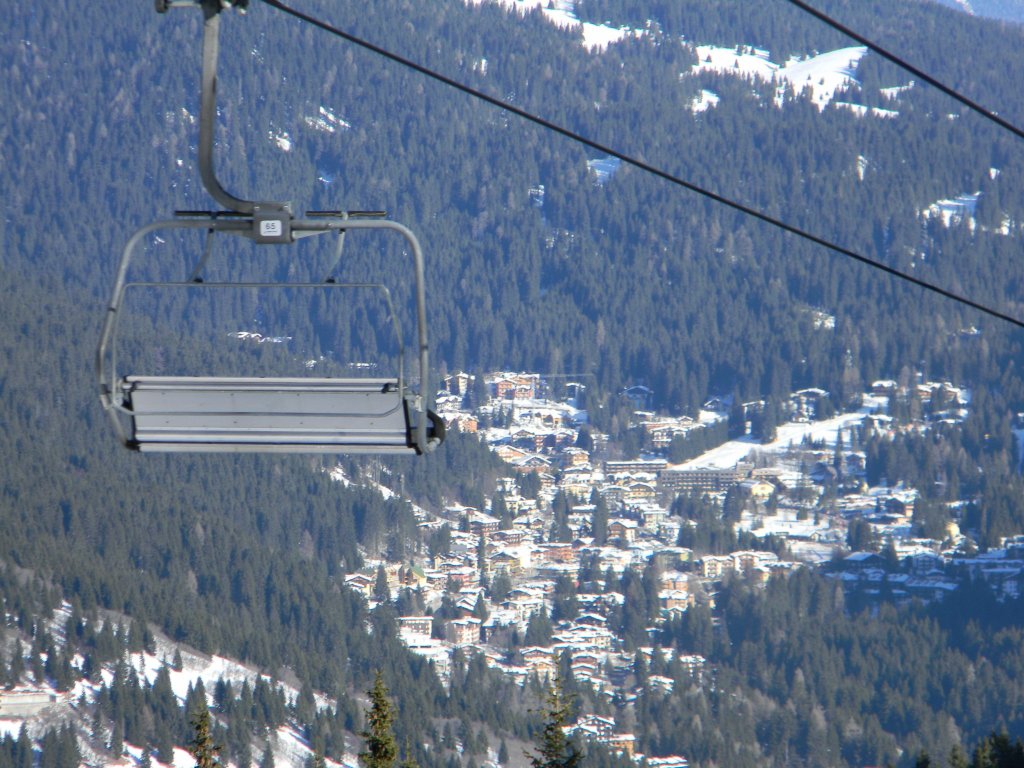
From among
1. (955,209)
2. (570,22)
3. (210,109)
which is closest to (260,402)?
(210,109)

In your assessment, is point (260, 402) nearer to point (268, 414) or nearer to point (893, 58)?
point (268, 414)

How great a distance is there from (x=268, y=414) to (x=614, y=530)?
115083 mm

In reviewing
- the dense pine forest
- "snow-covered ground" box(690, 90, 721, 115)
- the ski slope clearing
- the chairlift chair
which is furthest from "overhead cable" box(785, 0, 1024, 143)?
"snow-covered ground" box(690, 90, 721, 115)

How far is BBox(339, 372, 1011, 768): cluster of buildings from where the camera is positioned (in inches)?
3969

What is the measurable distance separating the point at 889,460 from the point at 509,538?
86.9ft

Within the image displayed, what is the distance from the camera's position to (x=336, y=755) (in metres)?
67.2

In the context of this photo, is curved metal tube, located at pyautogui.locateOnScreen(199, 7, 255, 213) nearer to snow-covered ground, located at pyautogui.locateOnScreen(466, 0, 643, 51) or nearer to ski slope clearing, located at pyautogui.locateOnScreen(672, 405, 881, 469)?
ski slope clearing, located at pyautogui.locateOnScreen(672, 405, 881, 469)

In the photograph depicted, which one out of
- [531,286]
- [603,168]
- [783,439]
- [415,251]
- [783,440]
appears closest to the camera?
[415,251]

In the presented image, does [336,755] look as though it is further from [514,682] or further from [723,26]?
[723,26]

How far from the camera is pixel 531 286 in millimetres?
144250

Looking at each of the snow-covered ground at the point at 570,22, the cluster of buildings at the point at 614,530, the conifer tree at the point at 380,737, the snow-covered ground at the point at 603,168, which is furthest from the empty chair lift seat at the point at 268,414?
the snow-covered ground at the point at 570,22

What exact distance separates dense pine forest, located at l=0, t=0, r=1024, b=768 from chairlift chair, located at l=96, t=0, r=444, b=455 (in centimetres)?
Answer: 7212

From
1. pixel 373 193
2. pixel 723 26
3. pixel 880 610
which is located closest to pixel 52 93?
pixel 373 193

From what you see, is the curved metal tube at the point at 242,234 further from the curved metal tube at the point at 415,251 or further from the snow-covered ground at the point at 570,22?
the snow-covered ground at the point at 570,22
